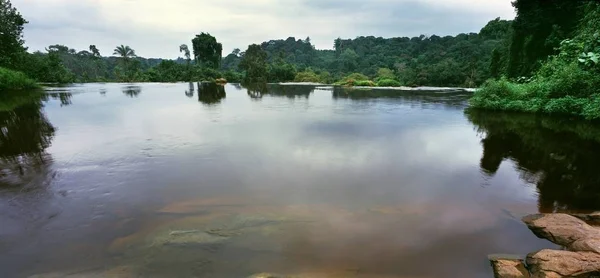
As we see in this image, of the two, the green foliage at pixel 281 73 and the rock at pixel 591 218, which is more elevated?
the green foliage at pixel 281 73

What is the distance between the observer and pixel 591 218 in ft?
20.6

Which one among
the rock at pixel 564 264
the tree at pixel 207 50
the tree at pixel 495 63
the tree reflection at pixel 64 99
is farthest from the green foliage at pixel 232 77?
the rock at pixel 564 264

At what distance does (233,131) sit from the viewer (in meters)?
13.9

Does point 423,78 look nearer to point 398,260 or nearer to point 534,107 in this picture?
point 534,107

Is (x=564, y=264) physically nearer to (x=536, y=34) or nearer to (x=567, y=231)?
(x=567, y=231)

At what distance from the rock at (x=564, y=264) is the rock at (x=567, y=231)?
0.38 m

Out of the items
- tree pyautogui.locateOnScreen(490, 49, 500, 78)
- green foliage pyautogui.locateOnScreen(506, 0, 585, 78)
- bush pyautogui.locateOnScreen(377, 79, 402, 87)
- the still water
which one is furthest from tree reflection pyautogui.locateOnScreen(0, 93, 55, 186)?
tree pyautogui.locateOnScreen(490, 49, 500, 78)

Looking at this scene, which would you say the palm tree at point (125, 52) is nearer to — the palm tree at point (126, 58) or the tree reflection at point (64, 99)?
the palm tree at point (126, 58)

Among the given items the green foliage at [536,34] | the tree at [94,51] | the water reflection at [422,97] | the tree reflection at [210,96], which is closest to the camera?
the tree reflection at [210,96]

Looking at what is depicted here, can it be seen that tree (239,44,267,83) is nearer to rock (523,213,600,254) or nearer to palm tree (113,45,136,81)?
palm tree (113,45,136,81)

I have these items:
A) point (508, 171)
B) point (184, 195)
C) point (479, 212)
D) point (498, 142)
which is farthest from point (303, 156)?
point (498, 142)

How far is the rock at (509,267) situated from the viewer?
4.67 m

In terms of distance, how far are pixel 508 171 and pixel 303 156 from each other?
5.93 metres

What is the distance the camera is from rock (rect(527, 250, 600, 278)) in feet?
14.4
